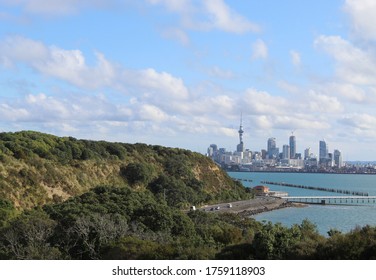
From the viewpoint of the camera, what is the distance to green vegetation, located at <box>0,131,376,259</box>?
15.4 m

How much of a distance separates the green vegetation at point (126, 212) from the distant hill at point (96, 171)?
0.12 metres

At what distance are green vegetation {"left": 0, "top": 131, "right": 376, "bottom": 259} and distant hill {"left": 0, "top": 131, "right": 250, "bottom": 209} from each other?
0.40 feet

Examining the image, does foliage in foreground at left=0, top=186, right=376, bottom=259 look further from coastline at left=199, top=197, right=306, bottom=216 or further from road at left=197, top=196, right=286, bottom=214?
coastline at left=199, top=197, right=306, bottom=216

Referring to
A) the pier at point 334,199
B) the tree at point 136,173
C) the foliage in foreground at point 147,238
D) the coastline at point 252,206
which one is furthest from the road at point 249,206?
the foliage in foreground at point 147,238

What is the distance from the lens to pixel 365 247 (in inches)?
511

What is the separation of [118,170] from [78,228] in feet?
127

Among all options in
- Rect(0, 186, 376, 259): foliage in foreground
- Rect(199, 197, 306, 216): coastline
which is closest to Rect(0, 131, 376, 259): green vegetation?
Rect(0, 186, 376, 259): foliage in foreground

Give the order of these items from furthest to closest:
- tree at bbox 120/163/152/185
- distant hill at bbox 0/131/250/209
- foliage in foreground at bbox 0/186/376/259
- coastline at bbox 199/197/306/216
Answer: tree at bbox 120/163/152/185 < coastline at bbox 199/197/306/216 < distant hill at bbox 0/131/250/209 < foliage in foreground at bbox 0/186/376/259

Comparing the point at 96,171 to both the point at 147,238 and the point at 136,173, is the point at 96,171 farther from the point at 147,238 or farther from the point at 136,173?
the point at 147,238

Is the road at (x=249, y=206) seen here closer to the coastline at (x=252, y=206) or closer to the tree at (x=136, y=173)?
the coastline at (x=252, y=206)

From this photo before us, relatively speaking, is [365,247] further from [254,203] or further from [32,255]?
[254,203]

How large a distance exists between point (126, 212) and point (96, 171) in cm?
2840

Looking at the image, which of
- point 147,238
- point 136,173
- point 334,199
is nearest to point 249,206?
point 136,173

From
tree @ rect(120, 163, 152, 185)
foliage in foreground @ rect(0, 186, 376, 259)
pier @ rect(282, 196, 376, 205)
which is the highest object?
tree @ rect(120, 163, 152, 185)
